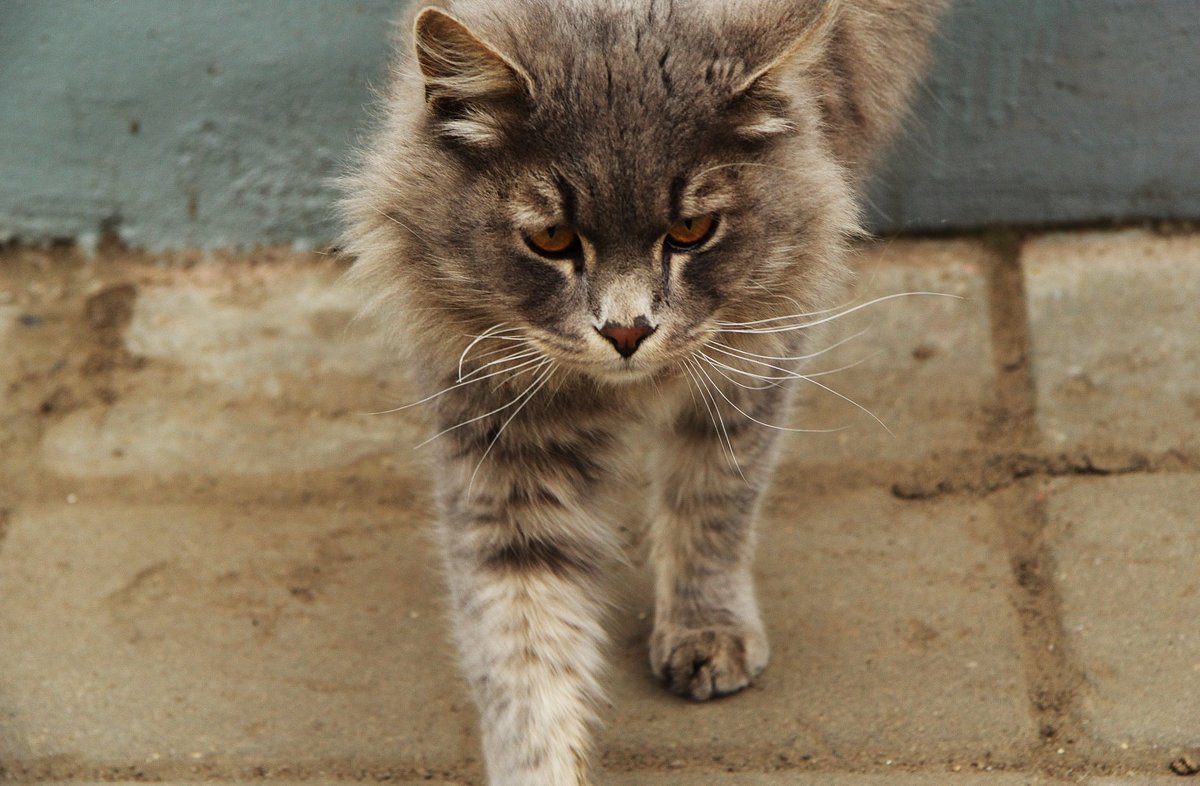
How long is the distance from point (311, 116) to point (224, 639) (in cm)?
171

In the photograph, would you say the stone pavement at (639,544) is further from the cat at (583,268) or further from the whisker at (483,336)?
the whisker at (483,336)

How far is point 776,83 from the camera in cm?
254

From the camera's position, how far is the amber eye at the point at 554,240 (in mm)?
2533

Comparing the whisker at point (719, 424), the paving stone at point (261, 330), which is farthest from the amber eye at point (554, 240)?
the paving stone at point (261, 330)

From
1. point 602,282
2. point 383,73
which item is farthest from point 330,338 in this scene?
point 602,282

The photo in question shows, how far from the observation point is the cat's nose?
8.21 feet

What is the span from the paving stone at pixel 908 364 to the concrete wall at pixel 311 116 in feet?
0.57

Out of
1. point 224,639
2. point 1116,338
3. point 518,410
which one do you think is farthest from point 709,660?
point 1116,338

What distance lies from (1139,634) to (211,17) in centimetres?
301

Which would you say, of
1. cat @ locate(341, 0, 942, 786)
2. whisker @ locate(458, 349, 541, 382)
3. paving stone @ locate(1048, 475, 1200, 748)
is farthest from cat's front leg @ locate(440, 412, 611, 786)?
paving stone @ locate(1048, 475, 1200, 748)

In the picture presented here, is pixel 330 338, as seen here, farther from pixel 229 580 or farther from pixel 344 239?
pixel 344 239

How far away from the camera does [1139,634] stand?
119 inches

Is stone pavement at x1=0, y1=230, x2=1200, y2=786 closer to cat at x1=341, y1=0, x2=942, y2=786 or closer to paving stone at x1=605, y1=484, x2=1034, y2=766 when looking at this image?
paving stone at x1=605, y1=484, x2=1034, y2=766

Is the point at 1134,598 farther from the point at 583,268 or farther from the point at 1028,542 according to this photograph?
the point at 583,268
